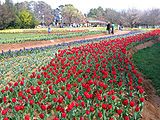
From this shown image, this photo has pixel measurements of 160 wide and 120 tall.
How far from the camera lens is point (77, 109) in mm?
5816

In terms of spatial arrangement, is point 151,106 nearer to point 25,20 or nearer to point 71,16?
point 25,20

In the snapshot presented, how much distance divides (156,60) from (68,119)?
42.5 feet

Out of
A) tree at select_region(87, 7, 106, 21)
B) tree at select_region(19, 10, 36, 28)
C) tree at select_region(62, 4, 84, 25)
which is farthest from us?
tree at select_region(87, 7, 106, 21)

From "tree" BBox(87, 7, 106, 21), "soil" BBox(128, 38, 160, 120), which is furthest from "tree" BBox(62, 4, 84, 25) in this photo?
"soil" BBox(128, 38, 160, 120)

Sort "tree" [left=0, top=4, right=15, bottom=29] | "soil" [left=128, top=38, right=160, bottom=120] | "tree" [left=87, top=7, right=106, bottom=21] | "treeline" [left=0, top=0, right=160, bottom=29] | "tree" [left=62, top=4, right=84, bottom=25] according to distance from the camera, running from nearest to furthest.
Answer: "soil" [left=128, top=38, right=160, bottom=120] < "tree" [left=0, top=4, right=15, bottom=29] < "treeline" [left=0, top=0, right=160, bottom=29] < "tree" [left=62, top=4, right=84, bottom=25] < "tree" [left=87, top=7, right=106, bottom=21]

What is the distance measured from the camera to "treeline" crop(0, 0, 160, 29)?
69938 mm

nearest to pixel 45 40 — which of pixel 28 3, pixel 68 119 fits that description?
pixel 68 119

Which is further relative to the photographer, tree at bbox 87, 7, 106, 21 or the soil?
tree at bbox 87, 7, 106, 21

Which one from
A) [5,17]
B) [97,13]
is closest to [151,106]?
[5,17]

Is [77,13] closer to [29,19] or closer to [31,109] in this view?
[29,19]

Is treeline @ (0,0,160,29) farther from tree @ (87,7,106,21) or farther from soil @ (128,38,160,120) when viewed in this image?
soil @ (128,38,160,120)

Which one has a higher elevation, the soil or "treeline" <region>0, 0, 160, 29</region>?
"treeline" <region>0, 0, 160, 29</region>

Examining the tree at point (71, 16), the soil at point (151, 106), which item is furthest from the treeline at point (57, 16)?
the soil at point (151, 106)

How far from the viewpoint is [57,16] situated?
8069 cm
